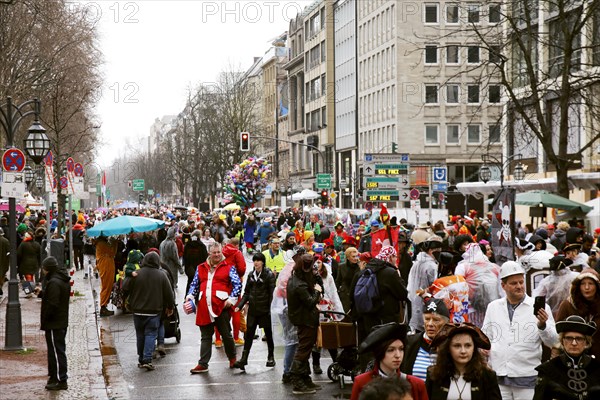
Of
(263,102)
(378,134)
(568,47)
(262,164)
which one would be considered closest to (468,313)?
(568,47)

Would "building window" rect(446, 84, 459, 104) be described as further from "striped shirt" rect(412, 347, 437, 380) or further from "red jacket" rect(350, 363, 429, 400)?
"red jacket" rect(350, 363, 429, 400)

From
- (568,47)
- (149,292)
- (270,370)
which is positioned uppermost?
(568,47)

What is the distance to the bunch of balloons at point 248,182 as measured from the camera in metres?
62.7

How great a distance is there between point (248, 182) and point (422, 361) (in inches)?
2198

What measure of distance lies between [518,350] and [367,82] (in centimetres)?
8285

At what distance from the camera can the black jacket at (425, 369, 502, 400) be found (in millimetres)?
6270

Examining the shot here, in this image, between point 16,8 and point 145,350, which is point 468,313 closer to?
point 145,350

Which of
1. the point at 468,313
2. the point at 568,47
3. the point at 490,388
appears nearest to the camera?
the point at 490,388

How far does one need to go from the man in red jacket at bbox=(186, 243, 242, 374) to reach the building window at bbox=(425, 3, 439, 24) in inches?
2654

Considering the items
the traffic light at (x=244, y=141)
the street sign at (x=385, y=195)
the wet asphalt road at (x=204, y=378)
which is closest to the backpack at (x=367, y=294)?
the wet asphalt road at (x=204, y=378)

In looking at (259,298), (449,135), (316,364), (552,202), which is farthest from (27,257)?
(449,135)

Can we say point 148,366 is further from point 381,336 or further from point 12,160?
→ point 381,336

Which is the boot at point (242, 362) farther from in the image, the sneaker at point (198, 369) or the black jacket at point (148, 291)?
the black jacket at point (148, 291)

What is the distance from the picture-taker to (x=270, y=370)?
14648 mm
